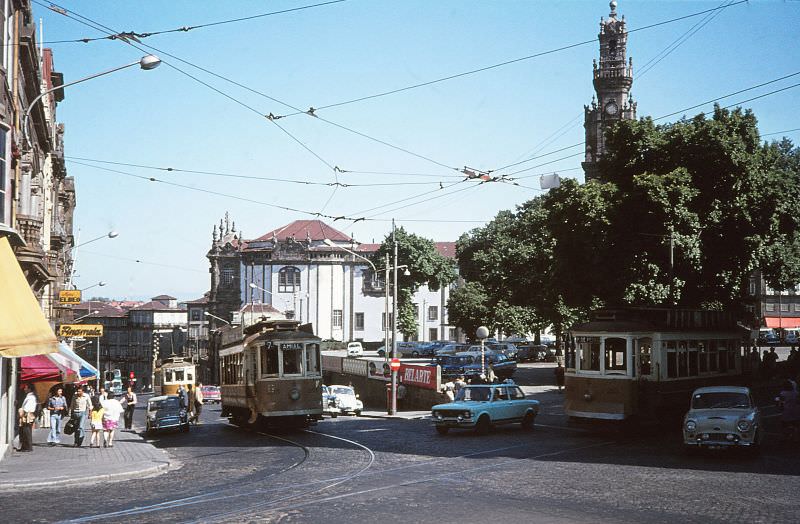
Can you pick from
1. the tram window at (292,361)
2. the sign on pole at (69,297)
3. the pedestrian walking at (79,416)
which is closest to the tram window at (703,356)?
the tram window at (292,361)

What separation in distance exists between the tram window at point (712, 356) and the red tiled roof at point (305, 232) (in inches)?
2745

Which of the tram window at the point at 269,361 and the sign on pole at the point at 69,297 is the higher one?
the sign on pole at the point at 69,297

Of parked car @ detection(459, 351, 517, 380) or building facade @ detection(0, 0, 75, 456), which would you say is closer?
building facade @ detection(0, 0, 75, 456)

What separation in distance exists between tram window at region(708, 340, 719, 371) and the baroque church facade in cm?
6639

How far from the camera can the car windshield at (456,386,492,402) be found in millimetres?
26703

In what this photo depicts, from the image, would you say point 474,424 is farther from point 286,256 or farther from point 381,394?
point 286,256

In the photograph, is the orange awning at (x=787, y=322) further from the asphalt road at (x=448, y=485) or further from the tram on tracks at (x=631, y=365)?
the asphalt road at (x=448, y=485)

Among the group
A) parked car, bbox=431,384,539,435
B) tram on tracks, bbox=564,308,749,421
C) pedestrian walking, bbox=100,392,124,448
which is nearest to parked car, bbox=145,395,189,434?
pedestrian walking, bbox=100,392,124,448

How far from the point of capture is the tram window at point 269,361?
27.9 metres

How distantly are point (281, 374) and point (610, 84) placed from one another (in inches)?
2535

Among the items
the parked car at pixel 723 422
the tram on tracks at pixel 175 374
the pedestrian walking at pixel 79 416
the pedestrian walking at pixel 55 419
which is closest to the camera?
the parked car at pixel 723 422

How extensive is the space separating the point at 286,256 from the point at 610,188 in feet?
202

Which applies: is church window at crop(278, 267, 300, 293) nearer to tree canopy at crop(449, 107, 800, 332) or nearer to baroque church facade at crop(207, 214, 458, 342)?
baroque church facade at crop(207, 214, 458, 342)

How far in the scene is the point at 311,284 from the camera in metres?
95.5
